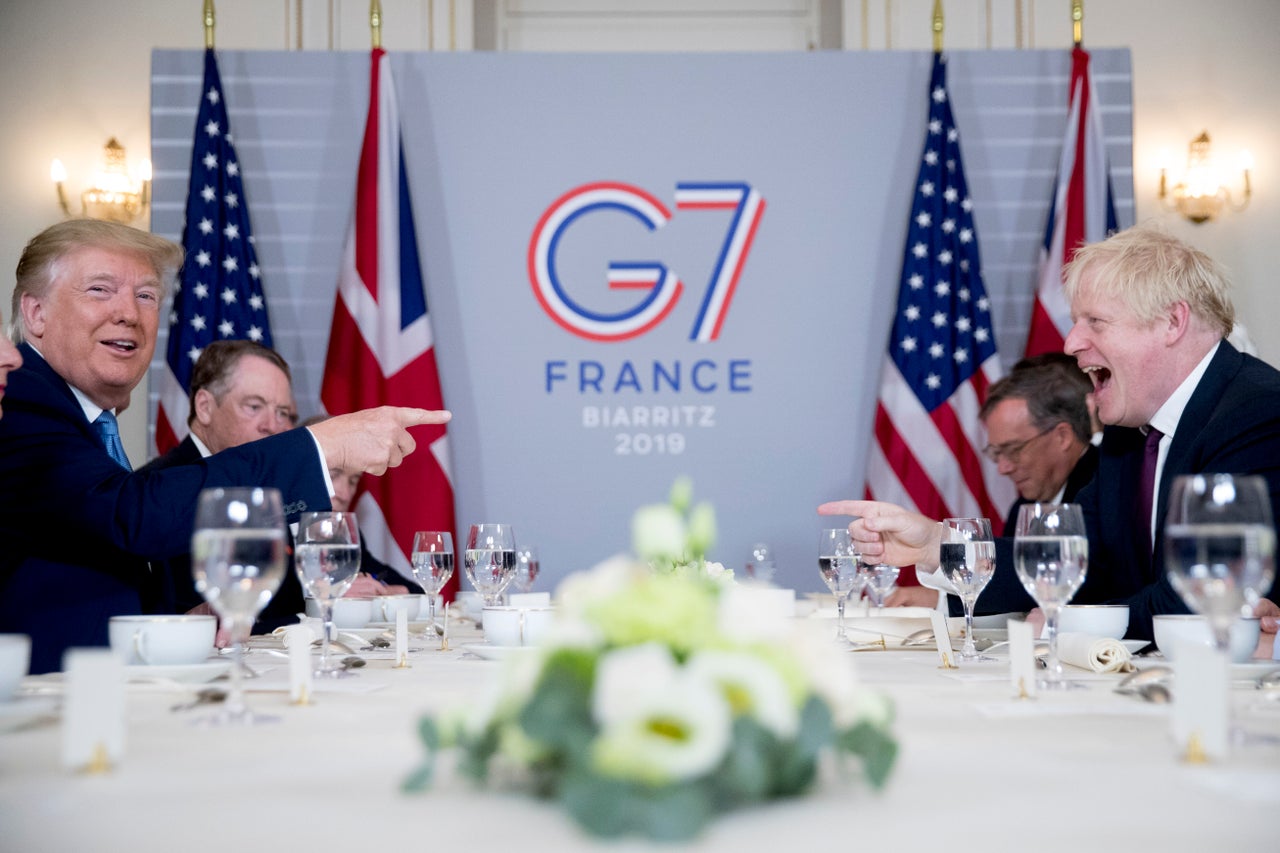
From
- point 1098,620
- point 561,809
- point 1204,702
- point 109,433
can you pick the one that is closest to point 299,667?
point 561,809

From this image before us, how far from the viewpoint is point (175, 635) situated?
163 centimetres

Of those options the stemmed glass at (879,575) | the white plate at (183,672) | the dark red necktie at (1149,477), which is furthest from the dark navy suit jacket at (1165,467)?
the white plate at (183,672)

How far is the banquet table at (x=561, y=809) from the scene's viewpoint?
29.6 inches

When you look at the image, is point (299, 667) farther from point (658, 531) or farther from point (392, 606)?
point (392, 606)

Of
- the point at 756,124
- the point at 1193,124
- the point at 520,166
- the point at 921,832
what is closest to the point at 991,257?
the point at 756,124

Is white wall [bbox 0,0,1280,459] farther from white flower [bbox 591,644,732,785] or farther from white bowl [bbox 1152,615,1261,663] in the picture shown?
white flower [bbox 591,644,732,785]

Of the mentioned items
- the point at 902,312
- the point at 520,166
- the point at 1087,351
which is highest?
the point at 520,166

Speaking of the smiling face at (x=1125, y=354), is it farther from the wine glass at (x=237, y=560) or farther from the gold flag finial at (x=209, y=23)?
Result: the gold flag finial at (x=209, y=23)

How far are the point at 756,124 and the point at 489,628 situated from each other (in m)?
3.31

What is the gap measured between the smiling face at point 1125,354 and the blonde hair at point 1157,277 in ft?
0.07

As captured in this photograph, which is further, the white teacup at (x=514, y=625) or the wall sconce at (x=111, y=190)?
the wall sconce at (x=111, y=190)

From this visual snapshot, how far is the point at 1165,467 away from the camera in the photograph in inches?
96.5

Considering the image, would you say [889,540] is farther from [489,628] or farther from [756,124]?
[756,124]

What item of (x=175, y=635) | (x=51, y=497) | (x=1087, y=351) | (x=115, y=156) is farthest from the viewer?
(x=115, y=156)
